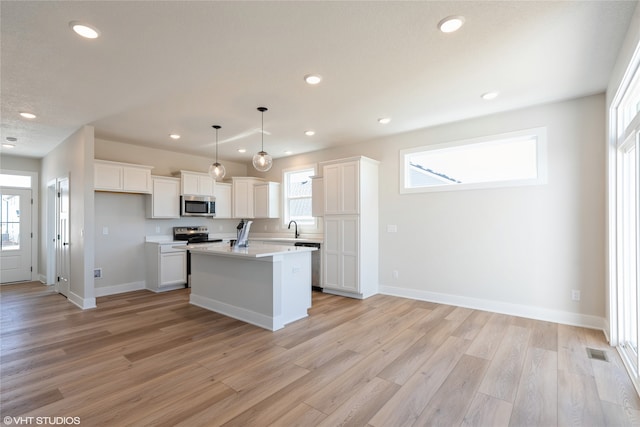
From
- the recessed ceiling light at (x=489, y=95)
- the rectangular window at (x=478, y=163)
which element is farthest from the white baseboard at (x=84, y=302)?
the recessed ceiling light at (x=489, y=95)

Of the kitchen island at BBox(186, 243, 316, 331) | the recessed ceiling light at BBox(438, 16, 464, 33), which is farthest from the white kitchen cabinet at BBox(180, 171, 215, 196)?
the recessed ceiling light at BBox(438, 16, 464, 33)

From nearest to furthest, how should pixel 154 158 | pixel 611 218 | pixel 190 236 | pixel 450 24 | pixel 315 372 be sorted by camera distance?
pixel 450 24
pixel 315 372
pixel 611 218
pixel 154 158
pixel 190 236

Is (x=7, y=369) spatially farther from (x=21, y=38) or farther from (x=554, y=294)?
(x=554, y=294)

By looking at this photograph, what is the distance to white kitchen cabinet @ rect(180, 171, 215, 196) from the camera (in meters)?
6.10

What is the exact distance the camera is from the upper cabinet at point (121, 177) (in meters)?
5.05

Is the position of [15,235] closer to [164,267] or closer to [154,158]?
[154,158]

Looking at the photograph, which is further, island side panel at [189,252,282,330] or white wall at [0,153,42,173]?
white wall at [0,153,42,173]

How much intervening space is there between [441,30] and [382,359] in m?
2.76

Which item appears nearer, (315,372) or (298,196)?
(315,372)

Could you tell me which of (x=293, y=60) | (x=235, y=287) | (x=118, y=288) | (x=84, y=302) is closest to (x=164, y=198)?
(x=118, y=288)

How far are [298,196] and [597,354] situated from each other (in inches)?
204

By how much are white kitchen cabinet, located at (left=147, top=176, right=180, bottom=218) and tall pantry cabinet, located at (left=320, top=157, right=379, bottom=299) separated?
290 cm

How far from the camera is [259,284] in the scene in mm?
3760

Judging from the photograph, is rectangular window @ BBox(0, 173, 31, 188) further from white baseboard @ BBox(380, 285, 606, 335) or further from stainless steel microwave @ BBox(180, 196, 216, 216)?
white baseboard @ BBox(380, 285, 606, 335)
